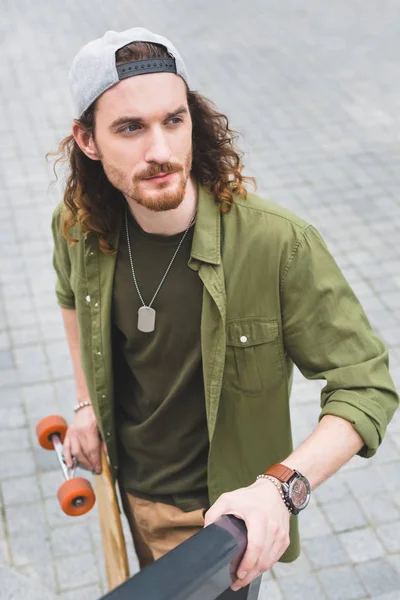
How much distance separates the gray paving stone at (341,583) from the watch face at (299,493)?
84.9 inches

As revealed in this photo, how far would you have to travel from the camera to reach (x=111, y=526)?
97.7 inches

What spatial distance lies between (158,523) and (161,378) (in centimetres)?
55

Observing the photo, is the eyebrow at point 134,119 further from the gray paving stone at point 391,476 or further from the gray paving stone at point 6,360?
the gray paving stone at point 6,360

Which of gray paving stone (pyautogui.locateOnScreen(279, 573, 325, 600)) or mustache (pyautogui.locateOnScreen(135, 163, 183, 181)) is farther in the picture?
gray paving stone (pyautogui.locateOnScreen(279, 573, 325, 600))

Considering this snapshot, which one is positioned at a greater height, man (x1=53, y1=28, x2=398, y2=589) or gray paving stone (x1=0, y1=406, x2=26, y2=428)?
man (x1=53, y1=28, x2=398, y2=589)

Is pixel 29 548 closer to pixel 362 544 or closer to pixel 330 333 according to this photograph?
pixel 362 544

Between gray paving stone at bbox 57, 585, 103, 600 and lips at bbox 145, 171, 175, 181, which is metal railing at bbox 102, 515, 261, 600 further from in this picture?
gray paving stone at bbox 57, 585, 103, 600

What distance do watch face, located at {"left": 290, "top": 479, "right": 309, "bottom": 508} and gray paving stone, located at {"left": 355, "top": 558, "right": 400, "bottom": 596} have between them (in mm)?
2194

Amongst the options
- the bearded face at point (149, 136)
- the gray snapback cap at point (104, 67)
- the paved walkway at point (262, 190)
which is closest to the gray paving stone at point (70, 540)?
the paved walkway at point (262, 190)

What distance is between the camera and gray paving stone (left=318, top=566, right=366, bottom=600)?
140 inches

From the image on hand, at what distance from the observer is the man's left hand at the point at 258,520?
1.26m

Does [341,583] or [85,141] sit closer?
[85,141]

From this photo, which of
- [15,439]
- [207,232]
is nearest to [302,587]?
[15,439]

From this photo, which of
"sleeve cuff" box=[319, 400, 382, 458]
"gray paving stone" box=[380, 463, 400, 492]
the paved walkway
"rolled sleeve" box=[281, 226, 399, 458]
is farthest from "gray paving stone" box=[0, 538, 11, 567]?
"sleeve cuff" box=[319, 400, 382, 458]
